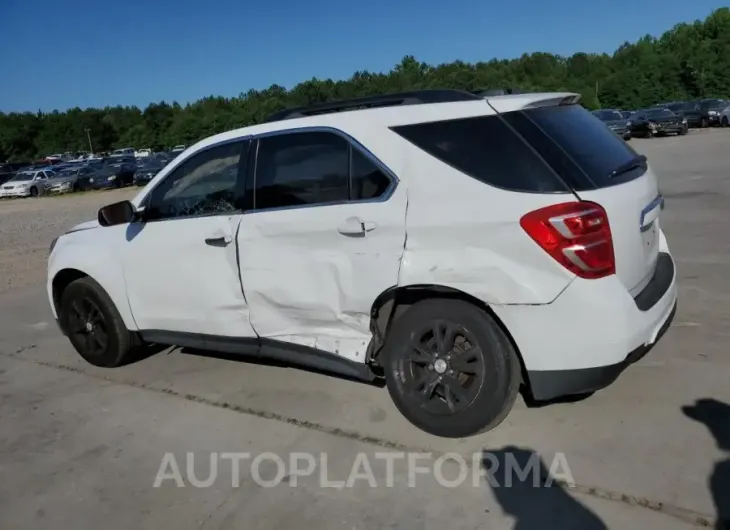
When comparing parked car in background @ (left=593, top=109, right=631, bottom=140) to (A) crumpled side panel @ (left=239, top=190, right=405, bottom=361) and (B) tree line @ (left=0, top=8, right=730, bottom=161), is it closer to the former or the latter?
(B) tree line @ (left=0, top=8, right=730, bottom=161)

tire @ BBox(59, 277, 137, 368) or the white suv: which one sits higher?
the white suv

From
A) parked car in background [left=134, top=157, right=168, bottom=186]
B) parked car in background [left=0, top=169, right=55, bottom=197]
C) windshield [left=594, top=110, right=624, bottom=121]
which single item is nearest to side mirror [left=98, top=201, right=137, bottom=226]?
parked car in background [left=134, top=157, right=168, bottom=186]

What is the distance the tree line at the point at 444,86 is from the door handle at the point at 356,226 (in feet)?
151

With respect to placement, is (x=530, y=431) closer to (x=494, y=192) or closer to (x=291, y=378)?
(x=494, y=192)

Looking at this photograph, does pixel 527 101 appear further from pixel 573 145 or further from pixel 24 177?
pixel 24 177

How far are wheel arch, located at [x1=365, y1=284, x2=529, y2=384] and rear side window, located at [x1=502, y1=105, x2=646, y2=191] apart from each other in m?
0.78

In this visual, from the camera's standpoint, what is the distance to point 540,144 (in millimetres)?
3432

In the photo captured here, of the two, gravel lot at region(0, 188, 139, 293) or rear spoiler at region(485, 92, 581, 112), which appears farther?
gravel lot at region(0, 188, 139, 293)

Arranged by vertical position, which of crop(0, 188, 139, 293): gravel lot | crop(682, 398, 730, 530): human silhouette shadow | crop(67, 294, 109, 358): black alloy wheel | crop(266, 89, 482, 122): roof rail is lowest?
crop(0, 188, 139, 293): gravel lot

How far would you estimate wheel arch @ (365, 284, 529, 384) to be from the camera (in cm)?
348

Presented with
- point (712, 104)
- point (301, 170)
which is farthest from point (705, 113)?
point (301, 170)

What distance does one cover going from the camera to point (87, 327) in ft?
17.5

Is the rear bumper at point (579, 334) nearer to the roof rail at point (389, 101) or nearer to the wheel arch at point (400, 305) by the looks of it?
the wheel arch at point (400, 305)

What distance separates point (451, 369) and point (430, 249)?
25.7 inches
